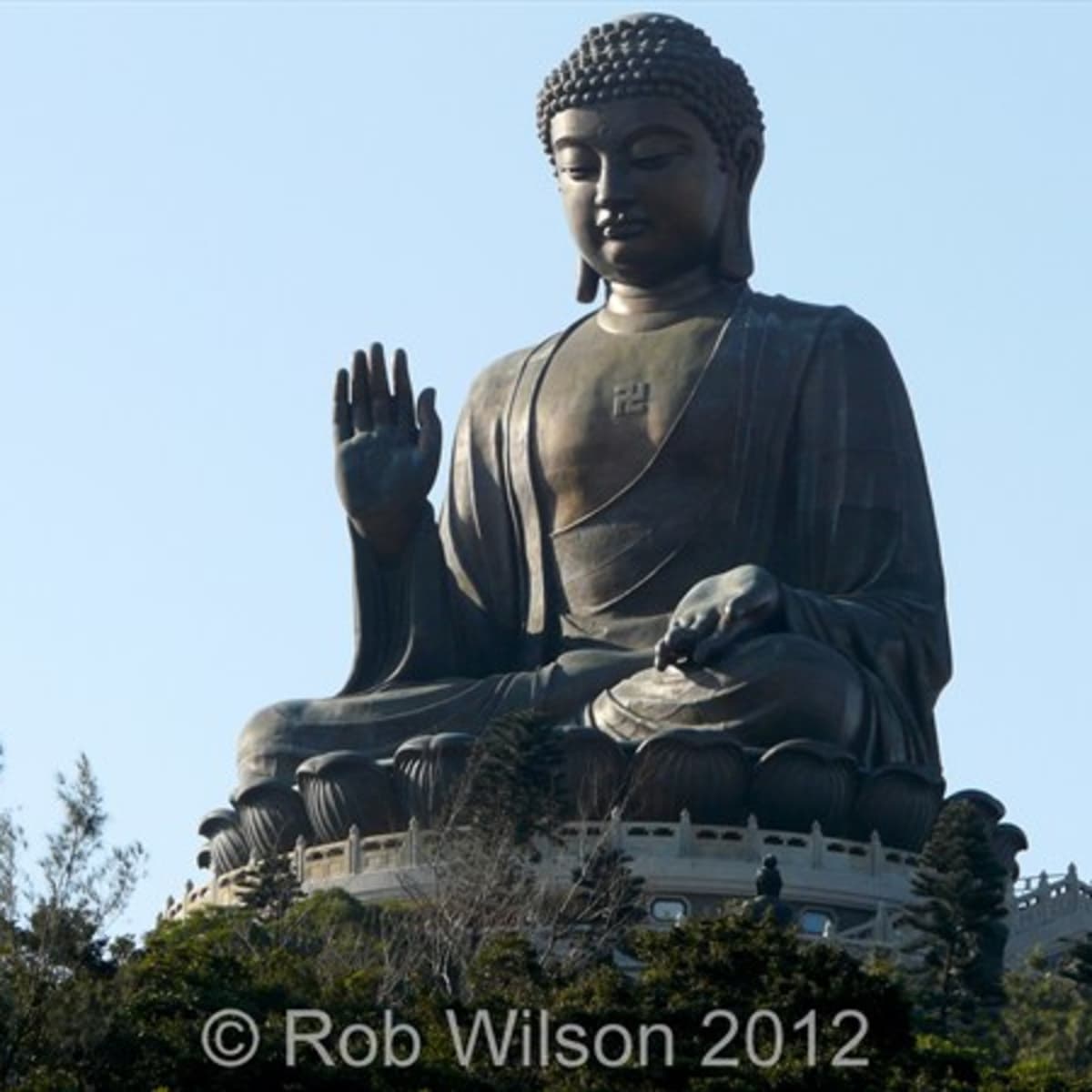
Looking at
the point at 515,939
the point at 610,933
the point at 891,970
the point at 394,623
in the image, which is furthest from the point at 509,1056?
the point at 394,623

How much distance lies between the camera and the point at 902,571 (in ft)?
148

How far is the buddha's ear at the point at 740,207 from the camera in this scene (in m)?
46.4

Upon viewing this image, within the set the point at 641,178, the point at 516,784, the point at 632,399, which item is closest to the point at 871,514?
the point at 632,399

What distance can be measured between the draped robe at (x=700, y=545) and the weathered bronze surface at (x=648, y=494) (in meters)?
0.02

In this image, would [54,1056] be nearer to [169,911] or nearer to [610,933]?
[610,933]

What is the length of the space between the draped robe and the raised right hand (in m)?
0.41

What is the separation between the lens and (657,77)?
45906 millimetres

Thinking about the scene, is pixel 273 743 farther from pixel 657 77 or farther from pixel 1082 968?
pixel 1082 968

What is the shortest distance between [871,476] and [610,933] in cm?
1007

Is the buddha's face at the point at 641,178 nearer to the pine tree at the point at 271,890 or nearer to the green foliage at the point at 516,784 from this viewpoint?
the green foliage at the point at 516,784

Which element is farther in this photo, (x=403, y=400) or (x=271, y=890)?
(x=403, y=400)

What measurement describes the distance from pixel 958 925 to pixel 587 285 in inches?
443

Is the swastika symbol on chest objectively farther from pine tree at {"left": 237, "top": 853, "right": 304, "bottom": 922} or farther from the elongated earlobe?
pine tree at {"left": 237, "top": 853, "right": 304, "bottom": 922}

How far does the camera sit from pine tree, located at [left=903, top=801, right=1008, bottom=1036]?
35.6 metres
